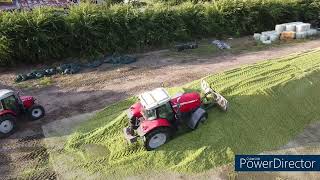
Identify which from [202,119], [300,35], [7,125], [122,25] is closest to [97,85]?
[122,25]

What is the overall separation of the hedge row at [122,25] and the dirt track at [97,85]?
4.04 ft

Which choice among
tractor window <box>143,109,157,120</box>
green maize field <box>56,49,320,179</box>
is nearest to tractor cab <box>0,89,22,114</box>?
green maize field <box>56,49,320,179</box>

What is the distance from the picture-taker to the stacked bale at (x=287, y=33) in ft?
70.9

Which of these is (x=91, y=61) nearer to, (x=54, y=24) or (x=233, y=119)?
(x=54, y=24)

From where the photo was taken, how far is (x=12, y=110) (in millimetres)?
13391

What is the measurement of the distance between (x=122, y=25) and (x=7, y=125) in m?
8.70

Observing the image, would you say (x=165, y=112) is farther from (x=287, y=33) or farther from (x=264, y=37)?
(x=287, y=33)

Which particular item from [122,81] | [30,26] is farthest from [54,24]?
[122,81]

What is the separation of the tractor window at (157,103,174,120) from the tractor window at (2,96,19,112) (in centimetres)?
511

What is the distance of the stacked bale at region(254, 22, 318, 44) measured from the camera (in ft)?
70.9

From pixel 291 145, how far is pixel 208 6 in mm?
11588

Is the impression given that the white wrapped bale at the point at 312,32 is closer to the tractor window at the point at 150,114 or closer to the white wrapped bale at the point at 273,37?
the white wrapped bale at the point at 273,37

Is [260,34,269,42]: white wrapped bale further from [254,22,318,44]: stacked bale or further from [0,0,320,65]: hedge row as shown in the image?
[0,0,320,65]: hedge row

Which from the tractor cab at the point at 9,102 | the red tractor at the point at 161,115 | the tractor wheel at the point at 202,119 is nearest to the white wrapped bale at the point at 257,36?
the red tractor at the point at 161,115
